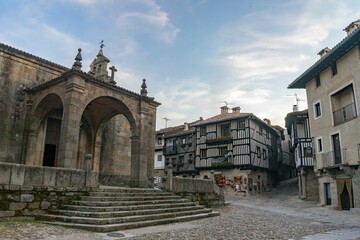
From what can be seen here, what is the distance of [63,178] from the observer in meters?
10.0

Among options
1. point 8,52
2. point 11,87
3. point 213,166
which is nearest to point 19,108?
point 11,87

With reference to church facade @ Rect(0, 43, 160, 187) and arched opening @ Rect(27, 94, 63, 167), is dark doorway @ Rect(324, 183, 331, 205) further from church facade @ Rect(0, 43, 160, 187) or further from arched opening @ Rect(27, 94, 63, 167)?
arched opening @ Rect(27, 94, 63, 167)

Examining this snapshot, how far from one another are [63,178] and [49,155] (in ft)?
25.3

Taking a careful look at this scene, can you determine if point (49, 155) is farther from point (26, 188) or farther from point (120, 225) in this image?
point (120, 225)

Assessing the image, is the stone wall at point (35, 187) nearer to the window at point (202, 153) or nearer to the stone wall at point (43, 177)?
the stone wall at point (43, 177)

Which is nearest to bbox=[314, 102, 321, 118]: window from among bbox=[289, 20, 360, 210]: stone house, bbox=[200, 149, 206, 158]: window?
bbox=[289, 20, 360, 210]: stone house

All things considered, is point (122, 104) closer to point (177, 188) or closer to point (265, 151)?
point (177, 188)

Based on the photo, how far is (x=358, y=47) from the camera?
17578 mm

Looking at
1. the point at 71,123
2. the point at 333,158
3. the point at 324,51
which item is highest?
the point at 324,51

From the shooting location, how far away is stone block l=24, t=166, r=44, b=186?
29.8ft

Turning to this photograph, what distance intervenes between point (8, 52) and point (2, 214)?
31.0 ft

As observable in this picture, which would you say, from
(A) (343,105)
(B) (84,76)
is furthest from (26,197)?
(A) (343,105)

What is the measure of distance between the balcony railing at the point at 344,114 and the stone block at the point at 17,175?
1790 centimetres

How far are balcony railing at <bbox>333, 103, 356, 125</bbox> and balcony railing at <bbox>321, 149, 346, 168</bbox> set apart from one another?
202 cm
